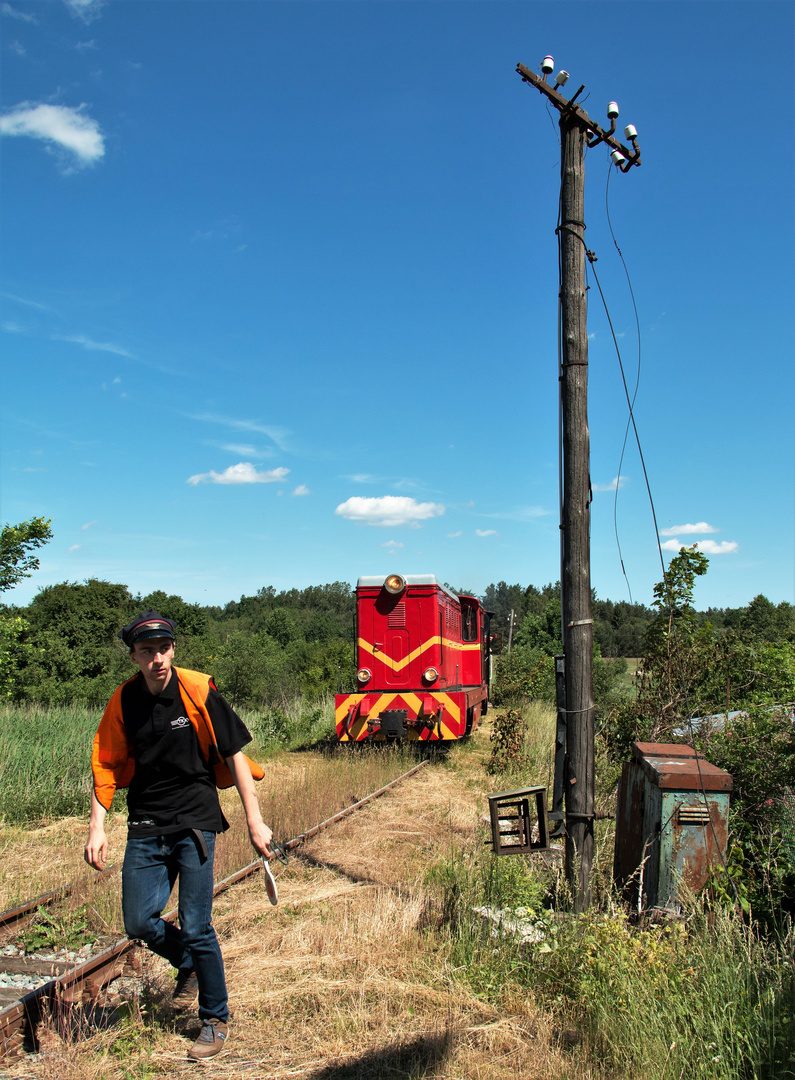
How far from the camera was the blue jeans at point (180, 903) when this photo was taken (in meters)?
3.42

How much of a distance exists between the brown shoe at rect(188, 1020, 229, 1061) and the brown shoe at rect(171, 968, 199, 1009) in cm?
32

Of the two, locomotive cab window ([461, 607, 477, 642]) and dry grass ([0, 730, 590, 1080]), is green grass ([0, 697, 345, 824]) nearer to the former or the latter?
dry grass ([0, 730, 590, 1080])

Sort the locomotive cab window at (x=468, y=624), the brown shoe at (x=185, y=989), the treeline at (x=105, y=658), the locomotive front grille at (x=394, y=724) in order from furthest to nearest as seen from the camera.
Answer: the treeline at (x=105, y=658) → the locomotive cab window at (x=468, y=624) → the locomotive front grille at (x=394, y=724) → the brown shoe at (x=185, y=989)

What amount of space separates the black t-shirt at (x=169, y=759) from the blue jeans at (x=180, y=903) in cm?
8

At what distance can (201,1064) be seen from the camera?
341cm

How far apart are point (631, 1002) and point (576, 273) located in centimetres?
481

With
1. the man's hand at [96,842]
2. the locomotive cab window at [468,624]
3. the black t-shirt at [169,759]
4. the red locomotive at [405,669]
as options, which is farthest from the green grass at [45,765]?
the locomotive cab window at [468,624]

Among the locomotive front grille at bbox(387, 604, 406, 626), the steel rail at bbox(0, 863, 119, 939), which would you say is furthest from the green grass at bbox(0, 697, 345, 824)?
the locomotive front grille at bbox(387, 604, 406, 626)

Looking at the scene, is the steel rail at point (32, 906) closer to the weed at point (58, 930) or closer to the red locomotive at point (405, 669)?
the weed at point (58, 930)

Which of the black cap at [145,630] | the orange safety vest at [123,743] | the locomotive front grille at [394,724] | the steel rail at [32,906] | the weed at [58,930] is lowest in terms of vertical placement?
the weed at [58,930]

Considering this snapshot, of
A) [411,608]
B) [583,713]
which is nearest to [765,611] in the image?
[411,608]

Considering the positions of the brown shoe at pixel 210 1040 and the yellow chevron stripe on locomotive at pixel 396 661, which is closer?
the brown shoe at pixel 210 1040

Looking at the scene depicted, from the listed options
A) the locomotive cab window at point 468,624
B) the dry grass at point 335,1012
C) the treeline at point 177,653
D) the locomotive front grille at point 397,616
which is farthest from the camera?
the treeline at point 177,653

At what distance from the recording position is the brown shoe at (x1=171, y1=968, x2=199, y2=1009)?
12.5 feet
